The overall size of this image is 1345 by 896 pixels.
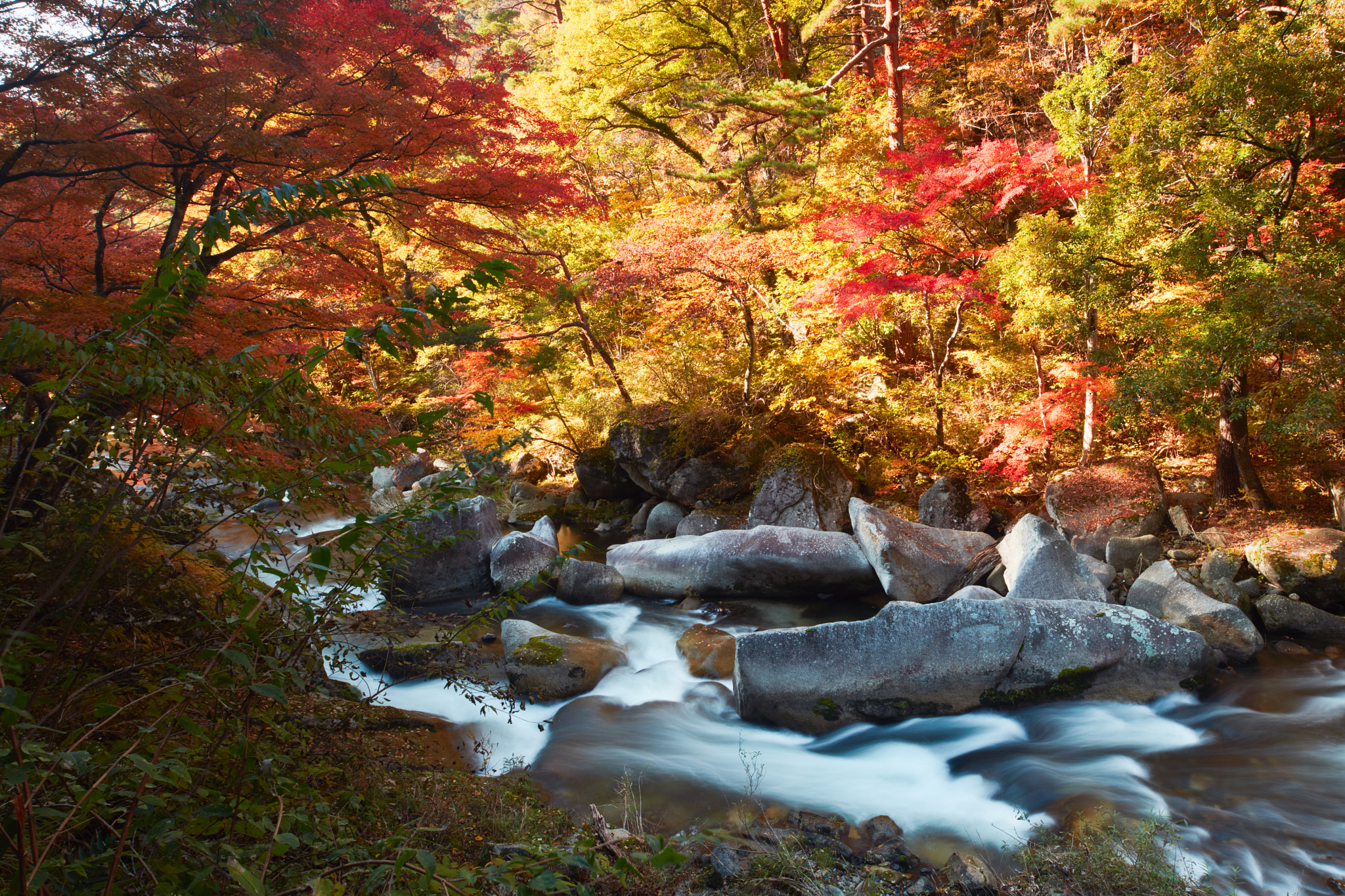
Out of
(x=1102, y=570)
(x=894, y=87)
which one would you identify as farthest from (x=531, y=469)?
(x=1102, y=570)

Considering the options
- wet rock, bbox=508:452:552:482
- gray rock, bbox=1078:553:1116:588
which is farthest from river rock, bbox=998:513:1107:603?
wet rock, bbox=508:452:552:482

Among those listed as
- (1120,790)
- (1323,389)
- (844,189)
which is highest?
(844,189)

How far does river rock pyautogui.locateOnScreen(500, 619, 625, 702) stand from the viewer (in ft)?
21.2

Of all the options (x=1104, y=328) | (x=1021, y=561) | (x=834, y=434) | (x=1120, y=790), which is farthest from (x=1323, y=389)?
(x=834, y=434)

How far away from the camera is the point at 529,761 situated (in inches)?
216

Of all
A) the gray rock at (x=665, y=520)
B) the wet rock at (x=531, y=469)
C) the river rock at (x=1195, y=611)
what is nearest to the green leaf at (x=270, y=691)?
the river rock at (x=1195, y=611)

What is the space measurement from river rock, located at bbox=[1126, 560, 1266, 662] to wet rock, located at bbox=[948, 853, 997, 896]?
392 centimetres

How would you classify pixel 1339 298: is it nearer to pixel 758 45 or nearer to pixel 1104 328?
pixel 1104 328

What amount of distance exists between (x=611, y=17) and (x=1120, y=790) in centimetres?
1587

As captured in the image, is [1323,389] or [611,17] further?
[611,17]

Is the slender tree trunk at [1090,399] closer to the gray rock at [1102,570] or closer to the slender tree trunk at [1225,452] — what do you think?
the slender tree trunk at [1225,452]

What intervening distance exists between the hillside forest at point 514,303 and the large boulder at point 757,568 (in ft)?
7.67

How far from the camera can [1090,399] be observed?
909cm

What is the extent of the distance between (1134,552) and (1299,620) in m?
1.69
